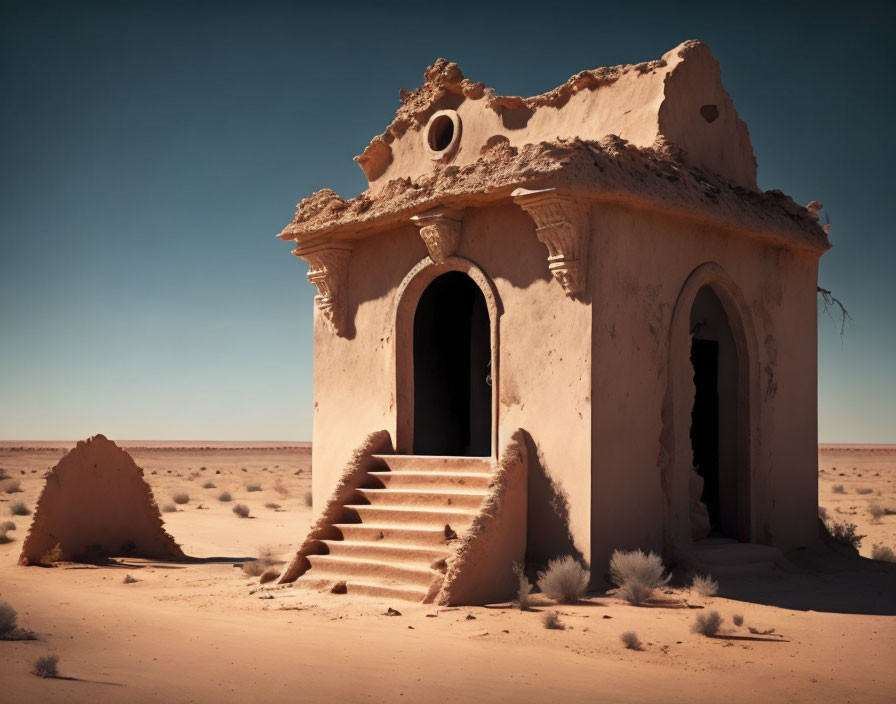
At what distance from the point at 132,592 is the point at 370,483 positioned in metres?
2.76

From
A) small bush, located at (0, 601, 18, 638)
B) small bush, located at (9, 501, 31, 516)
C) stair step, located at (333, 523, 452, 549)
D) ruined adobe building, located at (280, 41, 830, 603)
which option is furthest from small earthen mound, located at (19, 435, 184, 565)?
small bush, located at (9, 501, 31, 516)

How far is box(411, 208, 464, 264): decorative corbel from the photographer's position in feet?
35.5

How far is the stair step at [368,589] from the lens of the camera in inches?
369

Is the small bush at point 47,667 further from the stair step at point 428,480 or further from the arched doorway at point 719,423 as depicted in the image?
the arched doorway at point 719,423

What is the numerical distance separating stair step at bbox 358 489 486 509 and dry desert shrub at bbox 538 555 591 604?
1127 mm

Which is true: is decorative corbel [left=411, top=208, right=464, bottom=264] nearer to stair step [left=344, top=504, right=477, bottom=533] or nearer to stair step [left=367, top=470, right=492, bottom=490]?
stair step [left=367, top=470, right=492, bottom=490]

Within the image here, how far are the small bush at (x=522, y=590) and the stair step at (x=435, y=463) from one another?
1.20 metres

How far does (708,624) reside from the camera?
26.4 feet

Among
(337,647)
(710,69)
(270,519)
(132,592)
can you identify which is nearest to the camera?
(337,647)

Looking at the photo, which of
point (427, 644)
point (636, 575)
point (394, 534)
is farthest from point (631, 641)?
point (394, 534)

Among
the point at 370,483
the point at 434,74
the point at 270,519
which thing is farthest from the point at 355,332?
the point at 270,519

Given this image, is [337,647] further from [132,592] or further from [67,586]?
[67,586]

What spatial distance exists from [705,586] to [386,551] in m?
3.16

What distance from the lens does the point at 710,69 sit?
1192 centimetres
